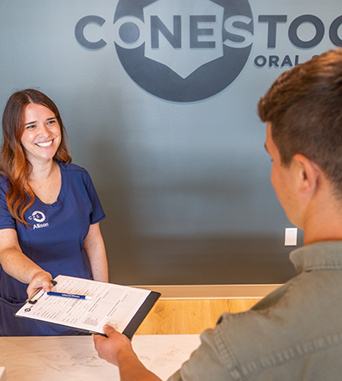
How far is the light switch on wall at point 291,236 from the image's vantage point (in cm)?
263

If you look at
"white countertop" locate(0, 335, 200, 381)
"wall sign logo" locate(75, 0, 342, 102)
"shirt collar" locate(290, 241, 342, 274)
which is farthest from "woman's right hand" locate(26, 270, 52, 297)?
"wall sign logo" locate(75, 0, 342, 102)

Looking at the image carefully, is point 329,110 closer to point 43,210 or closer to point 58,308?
point 58,308

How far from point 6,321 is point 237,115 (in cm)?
173

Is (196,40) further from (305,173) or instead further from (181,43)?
(305,173)

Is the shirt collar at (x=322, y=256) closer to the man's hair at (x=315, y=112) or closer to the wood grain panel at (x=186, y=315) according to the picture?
the man's hair at (x=315, y=112)

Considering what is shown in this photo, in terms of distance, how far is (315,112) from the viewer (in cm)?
59

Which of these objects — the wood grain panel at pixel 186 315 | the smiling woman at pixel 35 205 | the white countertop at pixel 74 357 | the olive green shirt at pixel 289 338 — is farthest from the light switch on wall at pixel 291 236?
the olive green shirt at pixel 289 338

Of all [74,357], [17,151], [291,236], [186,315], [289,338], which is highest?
[17,151]

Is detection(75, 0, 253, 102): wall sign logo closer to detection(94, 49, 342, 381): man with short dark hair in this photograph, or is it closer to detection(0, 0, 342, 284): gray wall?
detection(0, 0, 342, 284): gray wall

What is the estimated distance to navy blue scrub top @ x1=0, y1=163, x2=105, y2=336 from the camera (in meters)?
1.60

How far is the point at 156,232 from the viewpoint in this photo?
8.71ft

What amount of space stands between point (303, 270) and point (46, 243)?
1.26 m

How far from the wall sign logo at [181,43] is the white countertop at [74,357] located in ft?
5.31

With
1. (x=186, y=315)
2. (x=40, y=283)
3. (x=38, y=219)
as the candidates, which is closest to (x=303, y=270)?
(x=40, y=283)
